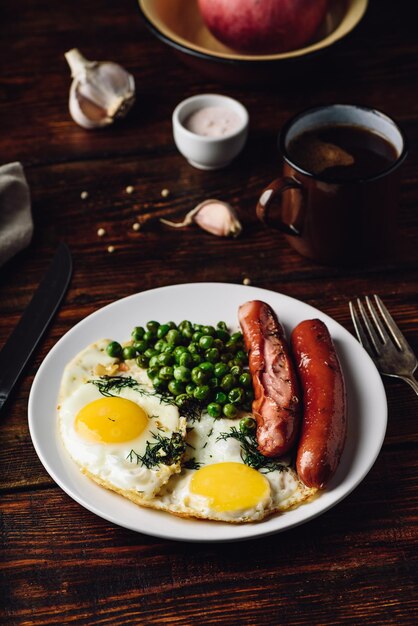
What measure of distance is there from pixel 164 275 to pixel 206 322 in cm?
34

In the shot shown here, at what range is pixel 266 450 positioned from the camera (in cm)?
178

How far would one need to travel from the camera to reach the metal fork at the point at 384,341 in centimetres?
213

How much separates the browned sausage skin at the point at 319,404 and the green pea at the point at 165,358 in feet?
1.04

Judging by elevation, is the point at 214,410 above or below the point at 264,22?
below

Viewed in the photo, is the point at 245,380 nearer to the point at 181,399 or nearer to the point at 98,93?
the point at 181,399

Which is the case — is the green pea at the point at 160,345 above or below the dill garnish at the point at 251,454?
below

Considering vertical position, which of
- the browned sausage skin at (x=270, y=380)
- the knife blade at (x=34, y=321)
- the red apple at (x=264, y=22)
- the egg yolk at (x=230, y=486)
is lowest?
the knife blade at (x=34, y=321)

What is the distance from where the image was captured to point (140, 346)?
6.90 ft

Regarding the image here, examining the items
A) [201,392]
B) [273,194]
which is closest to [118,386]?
[201,392]

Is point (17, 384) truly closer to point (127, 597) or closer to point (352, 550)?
point (127, 597)

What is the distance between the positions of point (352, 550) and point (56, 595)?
657 mm

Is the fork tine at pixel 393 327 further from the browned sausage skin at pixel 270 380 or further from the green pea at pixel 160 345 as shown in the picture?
the green pea at pixel 160 345

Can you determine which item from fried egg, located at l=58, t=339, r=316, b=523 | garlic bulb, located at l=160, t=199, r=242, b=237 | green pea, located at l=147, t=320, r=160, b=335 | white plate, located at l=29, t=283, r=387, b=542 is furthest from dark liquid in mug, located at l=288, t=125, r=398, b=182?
fried egg, located at l=58, t=339, r=316, b=523

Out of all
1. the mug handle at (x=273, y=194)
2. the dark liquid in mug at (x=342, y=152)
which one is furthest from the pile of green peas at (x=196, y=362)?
the dark liquid in mug at (x=342, y=152)
